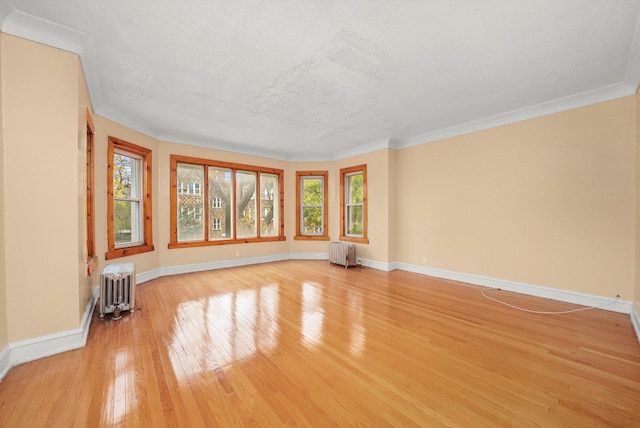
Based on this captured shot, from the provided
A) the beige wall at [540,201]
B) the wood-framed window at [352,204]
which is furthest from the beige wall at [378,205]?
the beige wall at [540,201]

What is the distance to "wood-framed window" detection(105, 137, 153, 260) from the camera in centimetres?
392

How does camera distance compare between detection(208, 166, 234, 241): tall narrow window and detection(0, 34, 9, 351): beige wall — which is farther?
detection(208, 166, 234, 241): tall narrow window

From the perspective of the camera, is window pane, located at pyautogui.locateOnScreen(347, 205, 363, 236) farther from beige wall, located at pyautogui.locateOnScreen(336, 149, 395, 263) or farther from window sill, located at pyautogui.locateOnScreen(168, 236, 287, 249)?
window sill, located at pyautogui.locateOnScreen(168, 236, 287, 249)

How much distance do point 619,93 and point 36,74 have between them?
6.12 metres

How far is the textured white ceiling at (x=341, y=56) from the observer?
1948mm

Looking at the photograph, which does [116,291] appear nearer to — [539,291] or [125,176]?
[125,176]

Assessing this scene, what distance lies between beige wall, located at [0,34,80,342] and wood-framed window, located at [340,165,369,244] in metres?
4.91

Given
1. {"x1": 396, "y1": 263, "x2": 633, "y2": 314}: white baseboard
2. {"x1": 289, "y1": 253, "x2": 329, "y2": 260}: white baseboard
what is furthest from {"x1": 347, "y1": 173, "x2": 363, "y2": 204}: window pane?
{"x1": 396, "y1": 263, "x2": 633, "y2": 314}: white baseboard

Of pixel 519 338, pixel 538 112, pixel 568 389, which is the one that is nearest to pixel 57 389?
pixel 568 389

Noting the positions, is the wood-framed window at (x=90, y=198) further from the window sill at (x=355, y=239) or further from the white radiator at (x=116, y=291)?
the window sill at (x=355, y=239)

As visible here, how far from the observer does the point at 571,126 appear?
11.3ft

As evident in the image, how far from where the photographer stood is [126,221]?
4355mm

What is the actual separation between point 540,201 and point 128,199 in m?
6.50

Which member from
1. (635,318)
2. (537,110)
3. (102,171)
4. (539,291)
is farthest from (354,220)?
(102,171)
